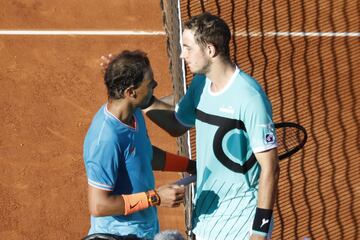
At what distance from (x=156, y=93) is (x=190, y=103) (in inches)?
192

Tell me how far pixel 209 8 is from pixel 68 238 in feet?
15.4

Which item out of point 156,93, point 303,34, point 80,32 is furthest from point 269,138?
point 80,32

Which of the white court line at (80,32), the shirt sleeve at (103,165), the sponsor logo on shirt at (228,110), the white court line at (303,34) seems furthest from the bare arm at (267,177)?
the white court line at (80,32)

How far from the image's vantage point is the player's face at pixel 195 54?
4227 millimetres

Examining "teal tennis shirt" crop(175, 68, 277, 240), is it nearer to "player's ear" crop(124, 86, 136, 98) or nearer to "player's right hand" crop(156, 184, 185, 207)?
"player's right hand" crop(156, 184, 185, 207)

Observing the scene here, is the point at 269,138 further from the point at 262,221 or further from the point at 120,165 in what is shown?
the point at 120,165

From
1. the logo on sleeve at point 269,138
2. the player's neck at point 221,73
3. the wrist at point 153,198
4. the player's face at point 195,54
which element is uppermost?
the player's face at point 195,54

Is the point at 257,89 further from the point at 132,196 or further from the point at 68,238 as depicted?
the point at 68,238

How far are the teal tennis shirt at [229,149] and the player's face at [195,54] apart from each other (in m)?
0.20

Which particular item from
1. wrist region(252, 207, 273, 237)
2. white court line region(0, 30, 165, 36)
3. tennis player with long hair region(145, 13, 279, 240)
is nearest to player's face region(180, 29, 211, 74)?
tennis player with long hair region(145, 13, 279, 240)

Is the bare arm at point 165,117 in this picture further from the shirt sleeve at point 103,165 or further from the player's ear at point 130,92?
the shirt sleeve at point 103,165

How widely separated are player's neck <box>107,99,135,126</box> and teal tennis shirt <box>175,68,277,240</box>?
541mm

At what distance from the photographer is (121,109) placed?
4.25 m

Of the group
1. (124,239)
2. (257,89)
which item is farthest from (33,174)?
(257,89)
